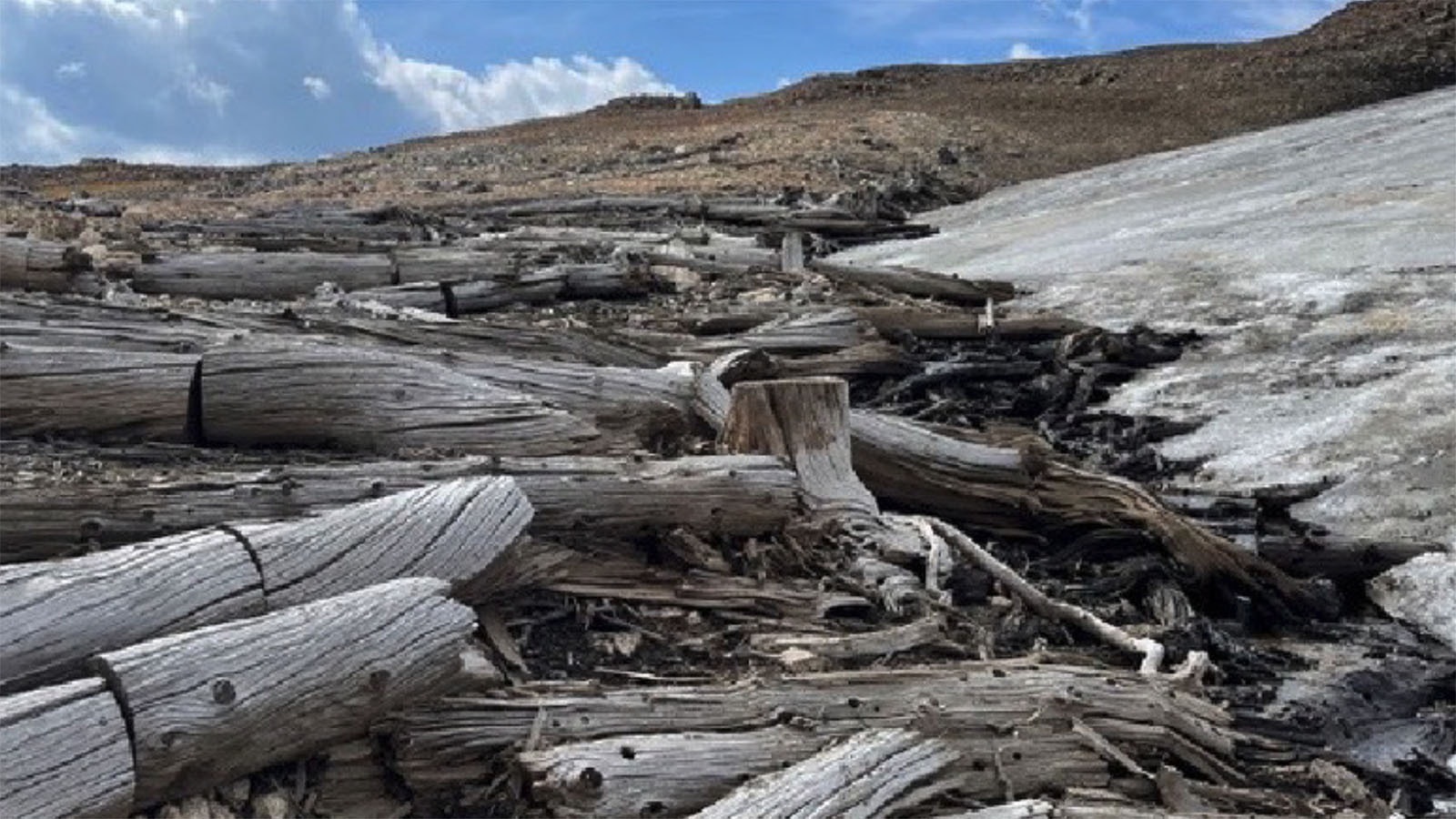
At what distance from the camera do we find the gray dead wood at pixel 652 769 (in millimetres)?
3723

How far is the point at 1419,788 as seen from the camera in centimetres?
482

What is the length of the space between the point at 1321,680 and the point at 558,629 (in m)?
2.54

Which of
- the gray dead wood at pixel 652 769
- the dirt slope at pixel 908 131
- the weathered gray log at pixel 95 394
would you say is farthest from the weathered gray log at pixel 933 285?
the gray dead wood at pixel 652 769

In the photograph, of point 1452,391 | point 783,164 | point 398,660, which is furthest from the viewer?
point 783,164

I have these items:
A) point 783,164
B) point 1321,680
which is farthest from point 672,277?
point 783,164

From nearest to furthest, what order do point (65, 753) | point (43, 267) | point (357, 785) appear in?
point (65, 753), point (357, 785), point (43, 267)

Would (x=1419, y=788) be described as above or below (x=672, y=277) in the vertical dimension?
below

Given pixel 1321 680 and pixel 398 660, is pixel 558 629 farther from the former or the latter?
pixel 1321 680

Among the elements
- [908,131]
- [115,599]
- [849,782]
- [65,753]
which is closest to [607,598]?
[849,782]

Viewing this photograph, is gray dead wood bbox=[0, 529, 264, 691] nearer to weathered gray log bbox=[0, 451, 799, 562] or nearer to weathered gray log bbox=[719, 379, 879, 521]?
weathered gray log bbox=[0, 451, 799, 562]

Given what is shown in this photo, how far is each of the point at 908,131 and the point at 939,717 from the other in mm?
21262

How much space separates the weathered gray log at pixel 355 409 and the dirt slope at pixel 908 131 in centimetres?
1347

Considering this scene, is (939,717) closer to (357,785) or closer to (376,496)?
(357,785)

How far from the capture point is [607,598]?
4.92 metres
